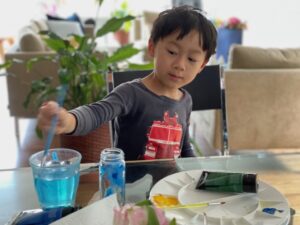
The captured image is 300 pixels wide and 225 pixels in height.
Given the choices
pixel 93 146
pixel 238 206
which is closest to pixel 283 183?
pixel 238 206

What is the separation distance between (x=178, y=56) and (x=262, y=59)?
5.01 ft

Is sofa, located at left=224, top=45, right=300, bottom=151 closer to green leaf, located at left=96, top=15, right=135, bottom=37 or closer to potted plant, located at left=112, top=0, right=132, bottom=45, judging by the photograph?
green leaf, located at left=96, top=15, right=135, bottom=37

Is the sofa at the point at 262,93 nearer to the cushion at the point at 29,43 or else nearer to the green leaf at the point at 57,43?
the green leaf at the point at 57,43

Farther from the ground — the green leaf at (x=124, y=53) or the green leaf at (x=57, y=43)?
the green leaf at (x=57, y=43)

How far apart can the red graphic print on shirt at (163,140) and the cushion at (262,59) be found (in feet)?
4.44

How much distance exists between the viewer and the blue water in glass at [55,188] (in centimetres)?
77

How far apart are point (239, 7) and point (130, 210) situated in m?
5.64

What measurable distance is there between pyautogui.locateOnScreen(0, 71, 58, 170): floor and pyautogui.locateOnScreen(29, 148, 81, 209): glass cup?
1678 millimetres

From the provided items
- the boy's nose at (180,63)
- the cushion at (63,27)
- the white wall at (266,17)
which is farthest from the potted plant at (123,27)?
the boy's nose at (180,63)

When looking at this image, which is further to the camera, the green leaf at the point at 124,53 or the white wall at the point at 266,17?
the white wall at the point at 266,17

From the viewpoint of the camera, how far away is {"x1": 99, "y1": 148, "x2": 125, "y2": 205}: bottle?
0.81 meters

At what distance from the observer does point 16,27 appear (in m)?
5.92

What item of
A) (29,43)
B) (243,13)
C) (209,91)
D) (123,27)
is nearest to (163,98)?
(209,91)

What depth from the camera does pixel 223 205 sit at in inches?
31.5
